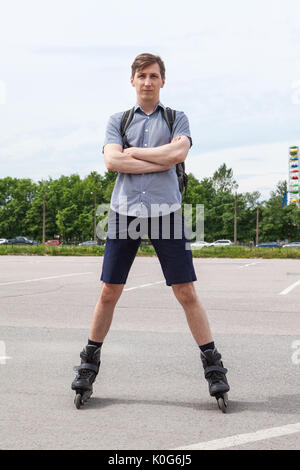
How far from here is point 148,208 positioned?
380 cm

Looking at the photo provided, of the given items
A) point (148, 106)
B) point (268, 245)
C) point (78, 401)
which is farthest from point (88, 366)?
point (268, 245)

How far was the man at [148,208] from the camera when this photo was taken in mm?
3770

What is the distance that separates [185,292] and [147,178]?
0.74 metres

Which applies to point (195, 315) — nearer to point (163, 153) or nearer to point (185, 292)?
point (185, 292)

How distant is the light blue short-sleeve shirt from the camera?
3.80 metres

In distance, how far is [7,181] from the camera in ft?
345

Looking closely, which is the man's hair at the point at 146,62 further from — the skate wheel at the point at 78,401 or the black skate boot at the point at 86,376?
the skate wheel at the point at 78,401

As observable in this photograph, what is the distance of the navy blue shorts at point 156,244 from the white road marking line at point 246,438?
3.26 ft

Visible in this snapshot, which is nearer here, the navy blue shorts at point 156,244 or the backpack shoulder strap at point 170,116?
the navy blue shorts at point 156,244

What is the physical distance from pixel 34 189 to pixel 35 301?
97.6 m

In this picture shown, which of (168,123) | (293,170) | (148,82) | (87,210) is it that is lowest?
(168,123)

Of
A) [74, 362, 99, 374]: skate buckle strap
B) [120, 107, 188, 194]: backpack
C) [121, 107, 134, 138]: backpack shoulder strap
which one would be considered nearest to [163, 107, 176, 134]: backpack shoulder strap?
[120, 107, 188, 194]: backpack

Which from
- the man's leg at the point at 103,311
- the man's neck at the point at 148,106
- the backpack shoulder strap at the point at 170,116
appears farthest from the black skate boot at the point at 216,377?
the man's neck at the point at 148,106

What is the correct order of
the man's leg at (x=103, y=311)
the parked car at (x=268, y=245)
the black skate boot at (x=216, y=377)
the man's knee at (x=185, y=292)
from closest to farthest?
1. the black skate boot at (x=216, y=377)
2. the man's knee at (x=185, y=292)
3. the man's leg at (x=103, y=311)
4. the parked car at (x=268, y=245)
